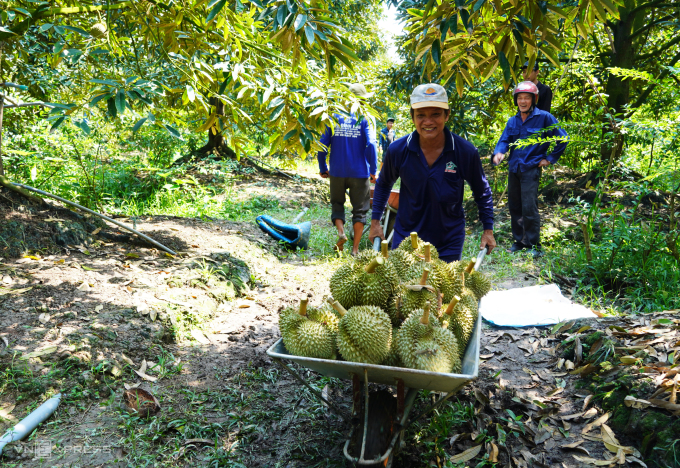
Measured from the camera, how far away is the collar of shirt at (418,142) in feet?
10.8

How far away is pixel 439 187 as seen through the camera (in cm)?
331

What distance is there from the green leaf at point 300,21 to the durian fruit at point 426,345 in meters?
1.58

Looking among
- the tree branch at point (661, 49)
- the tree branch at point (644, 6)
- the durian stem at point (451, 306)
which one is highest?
the tree branch at point (644, 6)

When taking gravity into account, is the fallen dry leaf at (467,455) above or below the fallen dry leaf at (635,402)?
below

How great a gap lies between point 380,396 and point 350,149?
415cm

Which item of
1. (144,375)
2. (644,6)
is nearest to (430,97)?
(144,375)

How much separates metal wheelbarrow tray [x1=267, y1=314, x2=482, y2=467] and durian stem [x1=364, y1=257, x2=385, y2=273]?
0.53m

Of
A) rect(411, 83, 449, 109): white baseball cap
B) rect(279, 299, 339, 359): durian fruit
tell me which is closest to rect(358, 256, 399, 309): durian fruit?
rect(279, 299, 339, 359): durian fruit

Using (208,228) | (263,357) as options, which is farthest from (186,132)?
(263,357)

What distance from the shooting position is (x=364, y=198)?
606 cm

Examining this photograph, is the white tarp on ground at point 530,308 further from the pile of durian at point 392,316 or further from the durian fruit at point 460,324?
the durian fruit at point 460,324

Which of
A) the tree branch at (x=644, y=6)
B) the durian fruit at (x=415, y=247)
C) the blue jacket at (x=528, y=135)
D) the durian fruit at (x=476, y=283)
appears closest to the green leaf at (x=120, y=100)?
the durian fruit at (x=415, y=247)

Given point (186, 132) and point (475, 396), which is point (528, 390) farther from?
point (186, 132)

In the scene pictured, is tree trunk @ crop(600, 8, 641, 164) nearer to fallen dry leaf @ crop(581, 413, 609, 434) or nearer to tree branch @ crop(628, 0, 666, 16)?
tree branch @ crop(628, 0, 666, 16)
